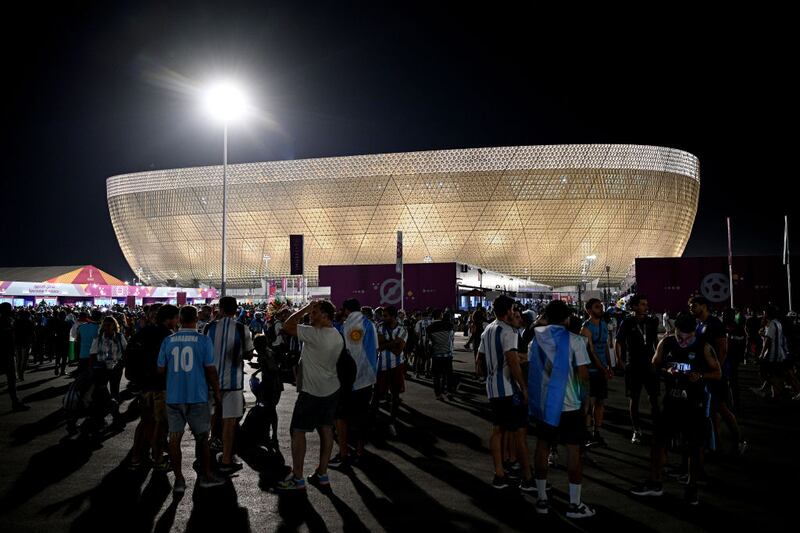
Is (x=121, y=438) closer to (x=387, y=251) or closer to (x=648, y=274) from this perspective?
(x=648, y=274)

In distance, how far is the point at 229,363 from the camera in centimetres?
593

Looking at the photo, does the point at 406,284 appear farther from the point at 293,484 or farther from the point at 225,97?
the point at 293,484

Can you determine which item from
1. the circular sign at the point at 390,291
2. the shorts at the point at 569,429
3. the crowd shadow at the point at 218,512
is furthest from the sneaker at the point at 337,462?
the circular sign at the point at 390,291

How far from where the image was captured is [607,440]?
7.58 m

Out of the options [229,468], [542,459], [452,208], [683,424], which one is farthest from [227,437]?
[452,208]

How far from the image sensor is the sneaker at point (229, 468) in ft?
19.6

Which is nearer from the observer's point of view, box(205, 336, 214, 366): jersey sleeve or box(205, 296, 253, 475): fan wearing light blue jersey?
box(205, 336, 214, 366): jersey sleeve

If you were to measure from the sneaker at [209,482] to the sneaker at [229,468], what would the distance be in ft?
0.94

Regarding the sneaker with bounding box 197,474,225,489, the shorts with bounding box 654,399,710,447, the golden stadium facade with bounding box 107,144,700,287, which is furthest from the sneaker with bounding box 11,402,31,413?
the golden stadium facade with bounding box 107,144,700,287

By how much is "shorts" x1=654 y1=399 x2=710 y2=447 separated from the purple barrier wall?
896 inches

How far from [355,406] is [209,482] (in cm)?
172

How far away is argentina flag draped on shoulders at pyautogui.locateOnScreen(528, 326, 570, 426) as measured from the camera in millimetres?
4691

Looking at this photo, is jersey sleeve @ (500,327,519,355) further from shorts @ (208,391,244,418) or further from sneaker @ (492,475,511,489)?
shorts @ (208,391,244,418)

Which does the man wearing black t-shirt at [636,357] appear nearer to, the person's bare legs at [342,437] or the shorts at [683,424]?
the shorts at [683,424]
